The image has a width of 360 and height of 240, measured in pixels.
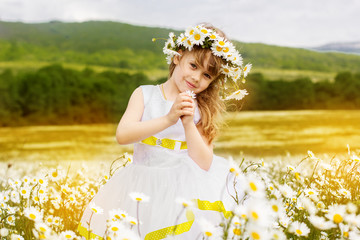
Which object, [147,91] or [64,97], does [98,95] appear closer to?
[64,97]

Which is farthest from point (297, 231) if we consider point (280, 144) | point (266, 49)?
point (266, 49)

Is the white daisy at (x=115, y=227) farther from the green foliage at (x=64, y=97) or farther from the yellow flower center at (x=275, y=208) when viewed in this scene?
the green foliage at (x=64, y=97)

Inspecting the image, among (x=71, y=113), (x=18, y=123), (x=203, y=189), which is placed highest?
(x=71, y=113)

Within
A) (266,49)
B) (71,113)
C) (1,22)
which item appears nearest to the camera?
(71,113)

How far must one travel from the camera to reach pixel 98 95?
18297 millimetres

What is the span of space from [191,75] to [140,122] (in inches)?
27.5

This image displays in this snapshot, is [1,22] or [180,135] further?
[1,22]

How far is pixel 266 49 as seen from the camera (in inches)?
1115

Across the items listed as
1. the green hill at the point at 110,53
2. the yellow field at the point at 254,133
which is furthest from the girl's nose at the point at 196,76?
the green hill at the point at 110,53

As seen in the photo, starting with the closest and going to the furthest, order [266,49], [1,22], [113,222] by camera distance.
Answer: [113,222] → [266,49] → [1,22]

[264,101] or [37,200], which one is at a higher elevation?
[264,101]

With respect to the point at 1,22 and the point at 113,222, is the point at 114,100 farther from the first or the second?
the point at 1,22

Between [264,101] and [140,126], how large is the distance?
15612mm

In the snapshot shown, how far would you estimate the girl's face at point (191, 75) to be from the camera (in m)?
3.41
